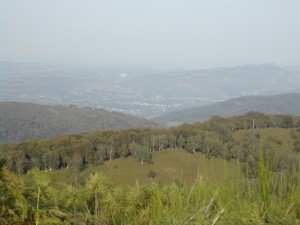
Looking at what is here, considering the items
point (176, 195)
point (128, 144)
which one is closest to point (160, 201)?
point (176, 195)

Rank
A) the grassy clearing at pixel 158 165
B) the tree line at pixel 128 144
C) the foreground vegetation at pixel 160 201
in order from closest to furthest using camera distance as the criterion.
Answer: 1. the foreground vegetation at pixel 160 201
2. the tree line at pixel 128 144
3. the grassy clearing at pixel 158 165

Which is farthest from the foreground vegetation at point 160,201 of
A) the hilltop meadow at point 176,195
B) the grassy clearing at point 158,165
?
the grassy clearing at point 158,165

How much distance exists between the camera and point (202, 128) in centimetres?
13350

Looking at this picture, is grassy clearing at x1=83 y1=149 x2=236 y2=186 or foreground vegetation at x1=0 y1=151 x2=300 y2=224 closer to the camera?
foreground vegetation at x1=0 y1=151 x2=300 y2=224

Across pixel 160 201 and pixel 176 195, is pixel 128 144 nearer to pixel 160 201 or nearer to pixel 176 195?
pixel 176 195

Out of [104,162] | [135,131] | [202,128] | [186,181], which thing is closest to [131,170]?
[104,162]

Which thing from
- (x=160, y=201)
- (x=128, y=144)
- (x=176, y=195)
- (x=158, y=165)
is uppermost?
(x=160, y=201)

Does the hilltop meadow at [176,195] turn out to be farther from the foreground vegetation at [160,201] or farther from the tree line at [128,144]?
the tree line at [128,144]

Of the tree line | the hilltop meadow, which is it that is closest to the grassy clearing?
the tree line

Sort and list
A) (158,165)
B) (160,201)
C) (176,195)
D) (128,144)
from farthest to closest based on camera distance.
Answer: (128,144) → (158,165) → (176,195) → (160,201)

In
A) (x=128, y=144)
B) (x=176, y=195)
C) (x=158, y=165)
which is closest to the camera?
(x=176, y=195)

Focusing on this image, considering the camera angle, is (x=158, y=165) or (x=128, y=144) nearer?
(x=158, y=165)

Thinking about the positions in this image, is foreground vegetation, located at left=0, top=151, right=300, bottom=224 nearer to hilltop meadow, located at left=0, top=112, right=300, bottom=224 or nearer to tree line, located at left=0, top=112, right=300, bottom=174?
hilltop meadow, located at left=0, top=112, right=300, bottom=224

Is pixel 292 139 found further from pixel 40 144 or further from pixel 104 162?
pixel 40 144
